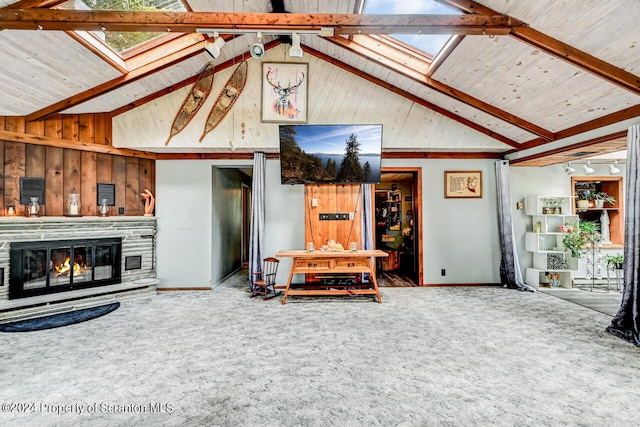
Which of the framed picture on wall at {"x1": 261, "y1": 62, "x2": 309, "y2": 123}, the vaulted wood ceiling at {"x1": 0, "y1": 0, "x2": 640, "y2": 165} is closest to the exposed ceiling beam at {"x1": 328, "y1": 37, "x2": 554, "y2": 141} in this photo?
the vaulted wood ceiling at {"x1": 0, "y1": 0, "x2": 640, "y2": 165}

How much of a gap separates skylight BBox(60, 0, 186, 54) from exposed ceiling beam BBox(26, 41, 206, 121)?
29cm

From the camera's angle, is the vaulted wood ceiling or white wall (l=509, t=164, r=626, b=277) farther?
white wall (l=509, t=164, r=626, b=277)

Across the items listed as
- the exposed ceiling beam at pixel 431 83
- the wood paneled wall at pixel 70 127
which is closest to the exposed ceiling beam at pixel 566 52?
the exposed ceiling beam at pixel 431 83

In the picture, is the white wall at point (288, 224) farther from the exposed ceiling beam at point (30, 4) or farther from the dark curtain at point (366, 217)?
the exposed ceiling beam at point (30, 4)

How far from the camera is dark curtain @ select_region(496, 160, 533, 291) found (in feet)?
17.1

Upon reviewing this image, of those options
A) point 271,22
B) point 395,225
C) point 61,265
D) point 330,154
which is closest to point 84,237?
point 61,265

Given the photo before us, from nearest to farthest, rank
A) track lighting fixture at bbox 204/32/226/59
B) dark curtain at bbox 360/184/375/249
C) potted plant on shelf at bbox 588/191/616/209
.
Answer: track lighting fixture at bbox 204/32/226/59
dark curtain at bbox 360/184/375/249
potted plant on shelf at bbox 588/191/616/209

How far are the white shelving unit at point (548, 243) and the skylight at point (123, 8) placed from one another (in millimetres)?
6357

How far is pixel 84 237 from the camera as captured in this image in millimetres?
4391

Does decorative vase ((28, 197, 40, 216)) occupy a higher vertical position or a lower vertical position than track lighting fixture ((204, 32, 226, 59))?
lower

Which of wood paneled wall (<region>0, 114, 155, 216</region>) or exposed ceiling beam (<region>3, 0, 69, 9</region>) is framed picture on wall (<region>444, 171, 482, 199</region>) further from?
exposed ceiling beam (<region>3, 0, 69, 9</region>)

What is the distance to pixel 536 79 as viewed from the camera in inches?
135

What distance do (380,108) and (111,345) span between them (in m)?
4.84

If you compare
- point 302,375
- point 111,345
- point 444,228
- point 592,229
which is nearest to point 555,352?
point 302,375
